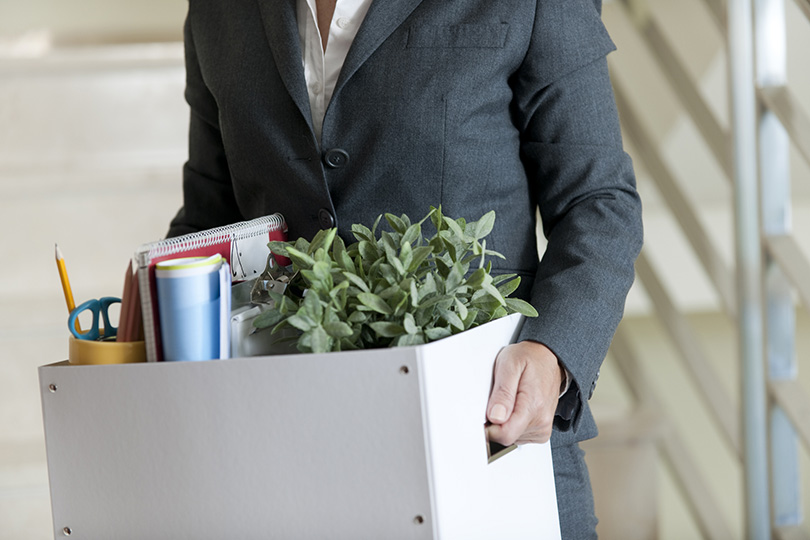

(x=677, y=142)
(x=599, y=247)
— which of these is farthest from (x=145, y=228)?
(x=677, y=142)

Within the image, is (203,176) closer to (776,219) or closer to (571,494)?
(571,494)

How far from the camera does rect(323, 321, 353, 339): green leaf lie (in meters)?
0.49

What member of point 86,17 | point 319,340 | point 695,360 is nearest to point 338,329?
point 319,340

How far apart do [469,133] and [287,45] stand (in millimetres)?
198

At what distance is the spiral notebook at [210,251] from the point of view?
50 centimetres

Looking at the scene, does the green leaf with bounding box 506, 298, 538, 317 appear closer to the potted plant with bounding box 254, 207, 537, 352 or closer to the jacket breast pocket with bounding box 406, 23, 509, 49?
the potted plant with bounding box 254, 207, 537, 352

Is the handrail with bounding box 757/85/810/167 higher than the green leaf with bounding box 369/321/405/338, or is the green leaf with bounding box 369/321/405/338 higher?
the handrail with bounding box 757/85/810/167

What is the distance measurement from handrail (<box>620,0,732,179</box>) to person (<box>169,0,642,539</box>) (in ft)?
1.96

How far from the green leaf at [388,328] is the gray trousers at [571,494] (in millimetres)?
328

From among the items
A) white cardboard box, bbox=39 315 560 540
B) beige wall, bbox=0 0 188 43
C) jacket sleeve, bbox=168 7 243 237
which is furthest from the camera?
beige wall, bbox=0 0 188 43

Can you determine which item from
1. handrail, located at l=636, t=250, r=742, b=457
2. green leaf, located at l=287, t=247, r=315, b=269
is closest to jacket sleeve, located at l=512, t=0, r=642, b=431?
green leaf, located at l=287, t=247, r=315, b=269

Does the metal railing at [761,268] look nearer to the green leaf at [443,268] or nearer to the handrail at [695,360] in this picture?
the handrail at [695,360]

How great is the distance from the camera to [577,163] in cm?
74

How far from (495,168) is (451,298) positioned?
265 mm
